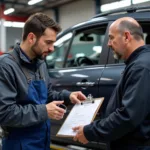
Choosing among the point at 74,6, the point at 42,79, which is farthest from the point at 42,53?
the point at 74,6

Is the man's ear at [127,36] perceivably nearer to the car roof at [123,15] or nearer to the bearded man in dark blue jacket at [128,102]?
the bearded man in dark blue jacket at [128,102]

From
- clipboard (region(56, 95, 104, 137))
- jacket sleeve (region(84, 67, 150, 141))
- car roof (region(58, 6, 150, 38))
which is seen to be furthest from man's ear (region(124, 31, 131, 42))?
car roof (region(58, 6, 150, 38))

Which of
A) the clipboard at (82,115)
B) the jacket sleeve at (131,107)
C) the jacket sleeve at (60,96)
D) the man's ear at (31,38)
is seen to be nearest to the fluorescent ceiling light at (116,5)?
the jacket sleeve at (60,96)

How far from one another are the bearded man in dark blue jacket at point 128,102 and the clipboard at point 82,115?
0.14 meters

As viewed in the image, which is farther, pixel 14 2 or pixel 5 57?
pixel 14 2

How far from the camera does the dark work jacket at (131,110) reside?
5.08 ft

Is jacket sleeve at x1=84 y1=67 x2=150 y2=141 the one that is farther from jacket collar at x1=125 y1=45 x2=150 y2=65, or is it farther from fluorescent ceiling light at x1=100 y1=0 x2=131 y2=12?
fluorescent ceiling light at x1=100 y1=0 x2=131 y2=12

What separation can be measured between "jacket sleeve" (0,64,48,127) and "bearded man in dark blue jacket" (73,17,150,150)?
0.96 ft

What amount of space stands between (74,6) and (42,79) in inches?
609

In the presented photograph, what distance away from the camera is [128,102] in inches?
61.5

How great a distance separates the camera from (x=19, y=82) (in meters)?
1.84

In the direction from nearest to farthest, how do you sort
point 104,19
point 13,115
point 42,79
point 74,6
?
1. point 13,115
2. point 42,79
3. point 104,19
4. point 74,6

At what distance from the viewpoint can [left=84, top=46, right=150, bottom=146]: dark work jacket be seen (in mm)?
1548

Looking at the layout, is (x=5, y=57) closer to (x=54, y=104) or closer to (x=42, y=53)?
(x=42, y=53)
